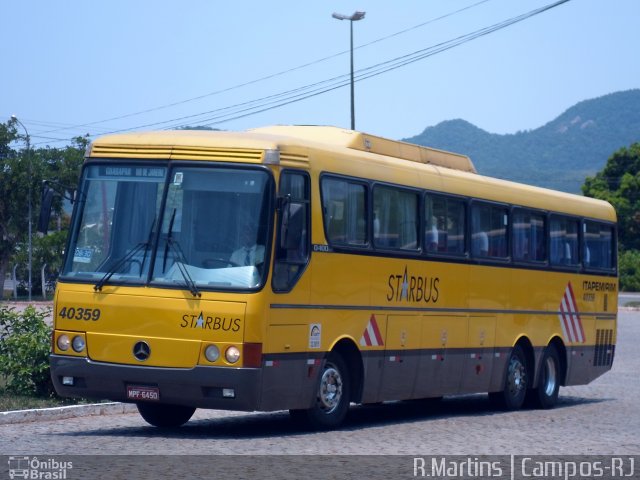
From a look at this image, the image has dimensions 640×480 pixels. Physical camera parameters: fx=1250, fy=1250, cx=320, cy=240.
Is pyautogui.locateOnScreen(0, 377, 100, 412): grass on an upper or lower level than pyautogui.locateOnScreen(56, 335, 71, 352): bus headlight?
lower

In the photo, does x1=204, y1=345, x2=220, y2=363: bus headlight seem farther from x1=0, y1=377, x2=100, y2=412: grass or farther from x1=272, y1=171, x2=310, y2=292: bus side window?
x1=0, y1=377, x2=100, y2=412: grass

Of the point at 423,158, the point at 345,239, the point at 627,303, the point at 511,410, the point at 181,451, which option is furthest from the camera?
the point at 627,303

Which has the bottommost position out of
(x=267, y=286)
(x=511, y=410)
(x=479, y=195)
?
(x=511, y=410)

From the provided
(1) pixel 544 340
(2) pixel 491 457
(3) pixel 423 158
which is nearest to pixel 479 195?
(3) pixel 423 158

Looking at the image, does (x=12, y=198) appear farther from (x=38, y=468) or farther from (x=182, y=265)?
(x=38, y=468)

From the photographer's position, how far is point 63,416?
15.7 m

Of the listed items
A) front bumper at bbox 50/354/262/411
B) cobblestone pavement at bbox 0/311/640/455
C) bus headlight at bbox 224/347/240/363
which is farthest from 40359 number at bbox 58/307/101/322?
bus headlight at bbox 224/347/240/363

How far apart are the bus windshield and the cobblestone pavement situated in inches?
68.4

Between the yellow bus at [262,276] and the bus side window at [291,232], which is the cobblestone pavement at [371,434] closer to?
the yellow bus at [262,276]

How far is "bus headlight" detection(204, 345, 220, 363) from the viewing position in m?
13.1

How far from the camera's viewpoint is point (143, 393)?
1330 centimetres

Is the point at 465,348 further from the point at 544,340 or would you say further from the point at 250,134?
the point at 250,134

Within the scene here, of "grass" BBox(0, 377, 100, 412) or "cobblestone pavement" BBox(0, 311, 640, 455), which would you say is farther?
Result: "grass" BBox(0, 377, 100, 412)

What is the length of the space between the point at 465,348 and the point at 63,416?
585 centimetres
